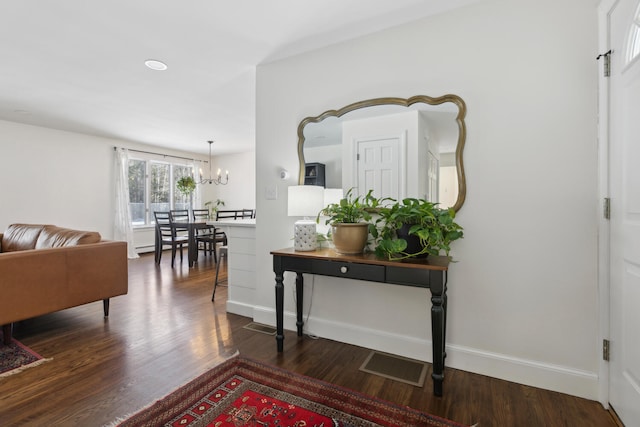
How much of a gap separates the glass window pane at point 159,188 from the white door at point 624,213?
23.7 ft

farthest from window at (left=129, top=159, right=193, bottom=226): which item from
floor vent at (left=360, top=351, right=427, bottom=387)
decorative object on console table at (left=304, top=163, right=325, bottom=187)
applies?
floor vent at (left=360, top=351, right=427, bottom=387)

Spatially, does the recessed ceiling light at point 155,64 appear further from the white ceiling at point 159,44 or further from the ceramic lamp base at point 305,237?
the ceramic lamp base at point 305,237

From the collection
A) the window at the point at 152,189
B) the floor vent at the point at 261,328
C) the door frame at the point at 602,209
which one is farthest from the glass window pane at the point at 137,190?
the door frame at the point at 602,209

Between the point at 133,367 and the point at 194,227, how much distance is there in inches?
131

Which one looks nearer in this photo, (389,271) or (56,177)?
(389,271)

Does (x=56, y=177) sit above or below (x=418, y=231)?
above

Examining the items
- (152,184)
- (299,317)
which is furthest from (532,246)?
(152,184)

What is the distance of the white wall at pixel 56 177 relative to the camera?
461cm

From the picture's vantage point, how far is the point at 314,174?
7.99 feet

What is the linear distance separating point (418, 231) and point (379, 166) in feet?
2.18

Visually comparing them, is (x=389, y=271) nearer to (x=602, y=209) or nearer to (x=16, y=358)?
(x=602, y=209)

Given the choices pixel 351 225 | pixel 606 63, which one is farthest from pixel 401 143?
pixel 606 63

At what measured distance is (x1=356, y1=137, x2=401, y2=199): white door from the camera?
2102 mm

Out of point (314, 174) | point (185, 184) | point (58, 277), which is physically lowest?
point (58, 277)
